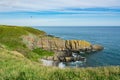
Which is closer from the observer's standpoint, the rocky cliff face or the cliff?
the cliff

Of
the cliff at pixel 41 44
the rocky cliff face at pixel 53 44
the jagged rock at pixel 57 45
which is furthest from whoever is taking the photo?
the jagged rock at pixel 57 45

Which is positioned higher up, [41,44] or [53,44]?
[41,44]

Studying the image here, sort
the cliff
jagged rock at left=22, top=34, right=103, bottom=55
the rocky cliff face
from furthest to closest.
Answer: jagged rock at left=22, top=34, right=103, bottom=55, the rocky cliff face, the cliff

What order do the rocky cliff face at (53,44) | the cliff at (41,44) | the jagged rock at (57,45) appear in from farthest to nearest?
the jagged rock at (57,45)
the rocky cliff face at (53,44)
the cliff at (41,44)

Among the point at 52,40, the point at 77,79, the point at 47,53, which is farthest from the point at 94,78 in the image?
the point at 52,40

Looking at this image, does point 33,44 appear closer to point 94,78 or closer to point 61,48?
point 61,48

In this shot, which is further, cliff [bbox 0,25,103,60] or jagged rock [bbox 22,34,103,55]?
jagged rock [bbox 22,34,103,55]

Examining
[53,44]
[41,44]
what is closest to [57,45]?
[53,44]

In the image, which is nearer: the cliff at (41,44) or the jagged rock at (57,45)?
the cliff at (41,44)

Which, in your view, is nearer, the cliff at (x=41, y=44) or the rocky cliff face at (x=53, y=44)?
the cliff at (x=41, y=44)

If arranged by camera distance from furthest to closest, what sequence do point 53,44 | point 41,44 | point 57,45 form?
point 57,45 < point 53,44 < point 41,44

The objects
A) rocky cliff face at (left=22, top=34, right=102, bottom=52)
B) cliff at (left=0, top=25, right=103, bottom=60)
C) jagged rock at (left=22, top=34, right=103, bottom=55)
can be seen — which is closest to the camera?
cliff at (left=0, top=25, right=103, bottom=60)

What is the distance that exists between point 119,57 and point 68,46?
22785 millimetres

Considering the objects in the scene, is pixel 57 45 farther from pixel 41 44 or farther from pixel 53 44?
pixel 41 44
